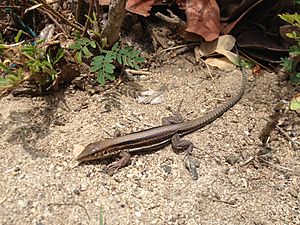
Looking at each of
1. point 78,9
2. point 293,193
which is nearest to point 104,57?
point 78,9

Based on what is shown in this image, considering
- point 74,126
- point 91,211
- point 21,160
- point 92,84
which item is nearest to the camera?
point 91,211

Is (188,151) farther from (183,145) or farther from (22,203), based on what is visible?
(22,203)

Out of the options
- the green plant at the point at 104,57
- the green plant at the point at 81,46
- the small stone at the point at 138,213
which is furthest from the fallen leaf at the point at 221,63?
the small stone at the point at 138,213

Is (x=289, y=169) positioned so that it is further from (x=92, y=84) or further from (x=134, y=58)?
(x=92, y=84)

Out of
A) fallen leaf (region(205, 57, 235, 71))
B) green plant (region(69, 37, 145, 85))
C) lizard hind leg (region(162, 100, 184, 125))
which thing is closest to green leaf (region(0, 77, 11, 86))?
green plant (region(69, 37, 145, 85))

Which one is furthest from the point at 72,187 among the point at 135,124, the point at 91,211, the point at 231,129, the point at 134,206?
the point at 231,129

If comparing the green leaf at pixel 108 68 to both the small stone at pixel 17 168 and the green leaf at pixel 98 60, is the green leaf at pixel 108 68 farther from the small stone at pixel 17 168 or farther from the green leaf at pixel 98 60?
the small stone at pixel 17 168

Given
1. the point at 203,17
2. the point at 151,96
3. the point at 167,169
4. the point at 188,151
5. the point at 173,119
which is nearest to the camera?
the point at 167,169
